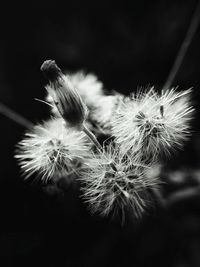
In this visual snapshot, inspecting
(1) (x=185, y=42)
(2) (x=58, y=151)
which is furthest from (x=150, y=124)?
(1) (x=185, y=42)

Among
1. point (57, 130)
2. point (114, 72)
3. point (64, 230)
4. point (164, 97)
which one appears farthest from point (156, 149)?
point (114, 72)

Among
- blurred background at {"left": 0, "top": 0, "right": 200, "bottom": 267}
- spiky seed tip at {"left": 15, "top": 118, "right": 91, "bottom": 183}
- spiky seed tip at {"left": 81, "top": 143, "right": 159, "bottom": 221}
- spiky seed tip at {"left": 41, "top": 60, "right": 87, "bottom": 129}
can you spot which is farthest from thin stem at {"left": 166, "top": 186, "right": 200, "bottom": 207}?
spiky seed tip at {"left": 41, "top": 60, "right": 87, "bottom": 129}

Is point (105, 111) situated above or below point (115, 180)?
above

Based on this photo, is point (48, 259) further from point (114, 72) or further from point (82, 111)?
point (114, 72)

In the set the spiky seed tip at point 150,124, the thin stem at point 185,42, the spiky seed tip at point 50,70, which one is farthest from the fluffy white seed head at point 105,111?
the thin stem at point 185,42

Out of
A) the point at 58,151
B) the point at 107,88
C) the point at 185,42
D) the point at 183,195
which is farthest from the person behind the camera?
the point at 107,88

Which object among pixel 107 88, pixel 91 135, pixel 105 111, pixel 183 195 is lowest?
pixel 183 195

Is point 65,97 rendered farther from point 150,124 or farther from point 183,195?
point 183,195
